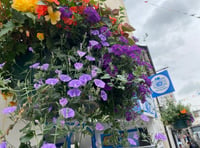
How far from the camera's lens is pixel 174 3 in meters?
2.96

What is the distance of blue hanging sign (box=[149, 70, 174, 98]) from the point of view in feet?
9.03

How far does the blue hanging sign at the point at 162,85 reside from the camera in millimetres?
2752

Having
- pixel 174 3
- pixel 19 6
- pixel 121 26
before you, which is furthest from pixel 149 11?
pixel 19 6

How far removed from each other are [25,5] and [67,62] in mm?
227

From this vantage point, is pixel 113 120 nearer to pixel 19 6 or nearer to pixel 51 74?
pixel 51 74

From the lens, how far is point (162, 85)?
2.85m

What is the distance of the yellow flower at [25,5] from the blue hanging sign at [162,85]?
257cm

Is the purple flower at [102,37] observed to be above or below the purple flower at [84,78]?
above

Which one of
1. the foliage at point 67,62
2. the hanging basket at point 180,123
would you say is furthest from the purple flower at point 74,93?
the hanging basket at point 180,123

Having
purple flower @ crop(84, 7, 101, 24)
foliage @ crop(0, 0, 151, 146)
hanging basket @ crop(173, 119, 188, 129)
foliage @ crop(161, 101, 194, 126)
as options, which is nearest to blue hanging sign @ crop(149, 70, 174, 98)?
foliage @ crop(161, 101, 194, 126)

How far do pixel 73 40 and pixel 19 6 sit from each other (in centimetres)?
21

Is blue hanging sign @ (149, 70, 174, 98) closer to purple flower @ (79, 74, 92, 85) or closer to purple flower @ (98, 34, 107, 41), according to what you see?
purple flower @ (98, 34, 107, 41)

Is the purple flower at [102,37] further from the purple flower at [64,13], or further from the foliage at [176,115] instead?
the foliage at [176,115]

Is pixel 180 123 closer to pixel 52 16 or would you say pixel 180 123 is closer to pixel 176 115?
pixel 176 115
